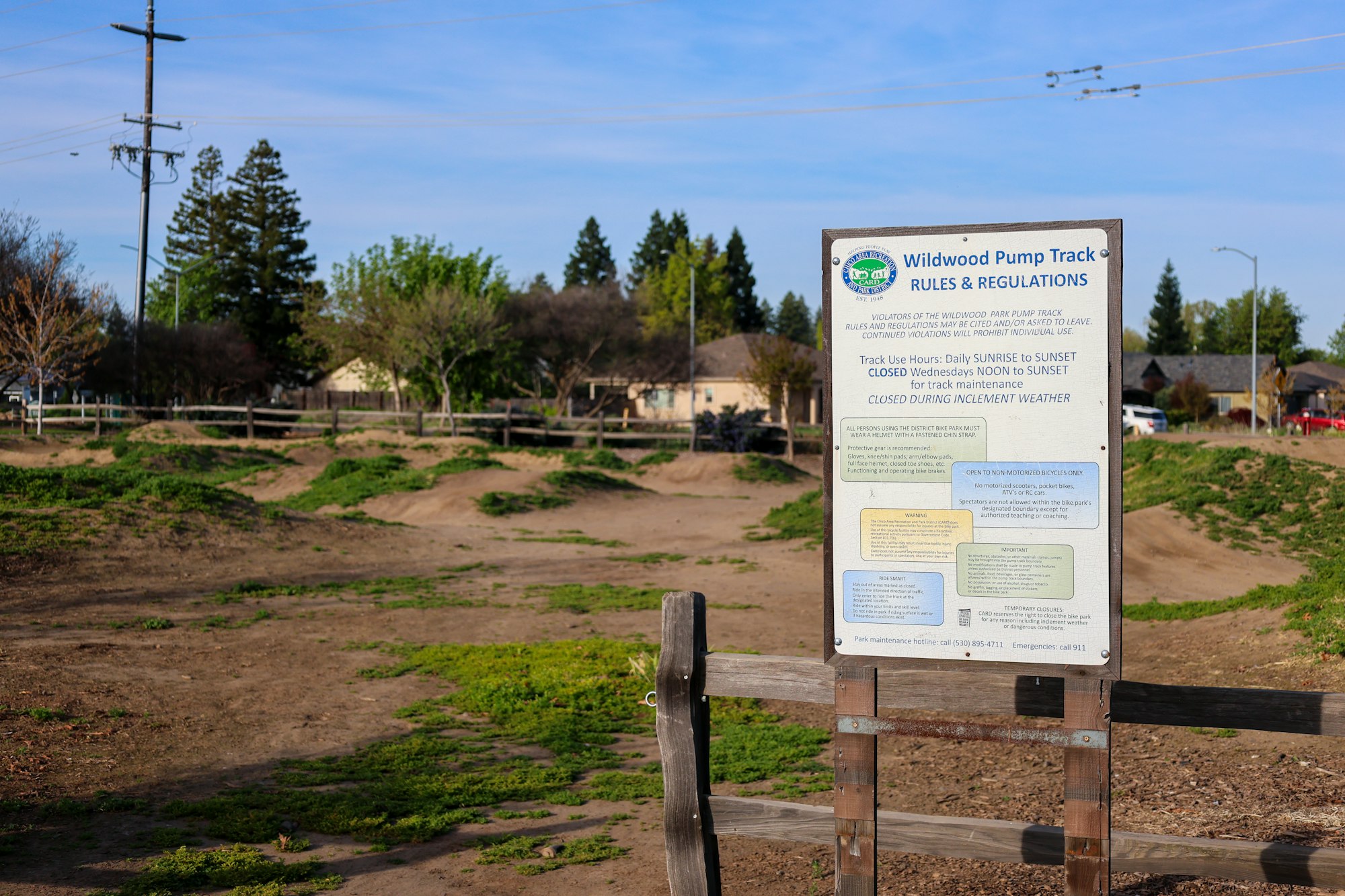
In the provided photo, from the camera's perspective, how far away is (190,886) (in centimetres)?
494

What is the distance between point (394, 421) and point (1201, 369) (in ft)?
197

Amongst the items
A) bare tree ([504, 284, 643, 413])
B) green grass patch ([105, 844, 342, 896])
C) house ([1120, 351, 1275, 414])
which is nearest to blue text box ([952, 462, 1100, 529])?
green grass patch ([105, 844, 342, 896])

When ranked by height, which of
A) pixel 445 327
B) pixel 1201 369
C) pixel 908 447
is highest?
pixel 1201 369

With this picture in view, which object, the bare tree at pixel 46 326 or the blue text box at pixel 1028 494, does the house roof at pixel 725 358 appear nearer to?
the bare tree at pixel 46 326

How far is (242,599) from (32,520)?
146 inches

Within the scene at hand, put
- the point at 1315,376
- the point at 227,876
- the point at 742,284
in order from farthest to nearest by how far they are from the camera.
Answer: the point at 742,284, the point at 1315,376, the point at 227,876

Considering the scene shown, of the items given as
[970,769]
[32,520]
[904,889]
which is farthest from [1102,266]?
[32,520]

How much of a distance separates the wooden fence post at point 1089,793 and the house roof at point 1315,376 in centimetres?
7861

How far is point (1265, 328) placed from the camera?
Answer: 3462 inches

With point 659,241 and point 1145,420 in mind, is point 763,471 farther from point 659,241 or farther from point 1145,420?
point 659,241

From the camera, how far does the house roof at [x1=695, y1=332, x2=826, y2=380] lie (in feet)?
211

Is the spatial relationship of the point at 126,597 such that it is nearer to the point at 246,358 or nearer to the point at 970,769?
the point at 970,769

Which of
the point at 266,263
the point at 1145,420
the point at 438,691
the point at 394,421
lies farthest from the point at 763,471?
the point at 266,263

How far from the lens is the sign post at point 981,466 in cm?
357
